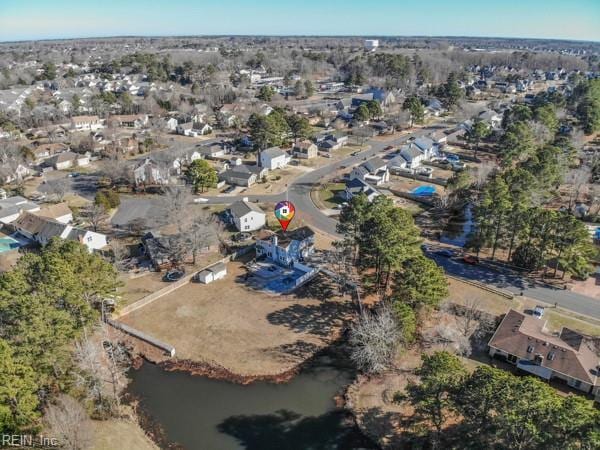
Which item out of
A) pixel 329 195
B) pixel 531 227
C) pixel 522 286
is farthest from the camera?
pixel 329 195

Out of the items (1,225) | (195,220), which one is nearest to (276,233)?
(195,220)

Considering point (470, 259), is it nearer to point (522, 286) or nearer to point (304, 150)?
point (522, 286)

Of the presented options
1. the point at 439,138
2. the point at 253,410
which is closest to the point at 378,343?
the point at 253,410

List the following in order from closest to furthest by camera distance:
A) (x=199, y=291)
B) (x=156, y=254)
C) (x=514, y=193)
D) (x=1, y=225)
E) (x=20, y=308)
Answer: (x=20, y=308)
(x=199, y=291)
(x=156, y=254)
(x=514, y=193)
(x=1, y=225)

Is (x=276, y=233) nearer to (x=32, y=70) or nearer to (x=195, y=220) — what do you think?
(x=195, y=220)

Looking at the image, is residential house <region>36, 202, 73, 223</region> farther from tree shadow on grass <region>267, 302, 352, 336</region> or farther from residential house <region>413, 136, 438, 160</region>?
residential house <region>413, 136, 438, 160</region>
